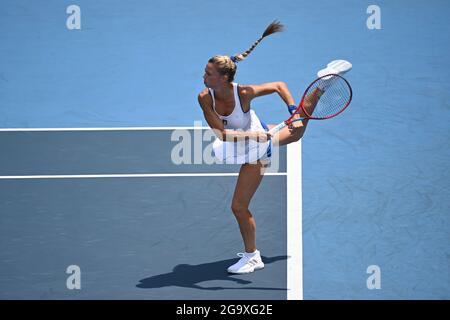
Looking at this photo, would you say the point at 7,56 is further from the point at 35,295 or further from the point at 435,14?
the point at 435,14

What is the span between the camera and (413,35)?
38.3 ft

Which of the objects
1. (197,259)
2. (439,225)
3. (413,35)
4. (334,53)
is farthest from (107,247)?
(413,35)

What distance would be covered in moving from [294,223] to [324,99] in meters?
1.46

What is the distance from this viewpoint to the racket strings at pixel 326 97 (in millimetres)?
8445

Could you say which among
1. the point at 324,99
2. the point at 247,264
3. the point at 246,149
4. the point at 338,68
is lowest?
the point at 247,264

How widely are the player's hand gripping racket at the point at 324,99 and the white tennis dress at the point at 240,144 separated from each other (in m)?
0.23

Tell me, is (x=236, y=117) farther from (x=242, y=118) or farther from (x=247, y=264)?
(x=247, y=264)

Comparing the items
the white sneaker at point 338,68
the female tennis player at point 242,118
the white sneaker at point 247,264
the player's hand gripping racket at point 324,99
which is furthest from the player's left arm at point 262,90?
the white sneaker at point 247,264

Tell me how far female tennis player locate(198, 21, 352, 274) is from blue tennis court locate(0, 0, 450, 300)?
15.1 inches

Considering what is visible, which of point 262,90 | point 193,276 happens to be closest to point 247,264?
point 193,276

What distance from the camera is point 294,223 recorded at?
30.5ft

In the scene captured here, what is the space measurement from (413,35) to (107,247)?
5.21m

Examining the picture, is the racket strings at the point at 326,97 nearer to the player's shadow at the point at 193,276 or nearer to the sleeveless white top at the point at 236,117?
the sleeveless white top at the point at 236,117

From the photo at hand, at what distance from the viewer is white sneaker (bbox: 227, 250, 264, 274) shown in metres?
8.50
